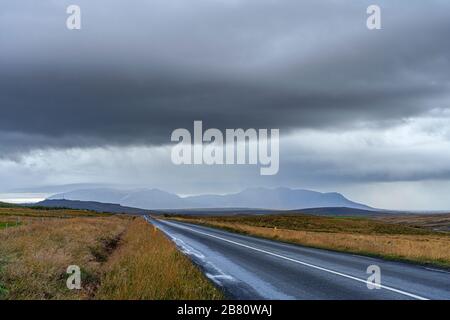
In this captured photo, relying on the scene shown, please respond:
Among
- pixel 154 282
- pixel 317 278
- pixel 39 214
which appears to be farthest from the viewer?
pixel 39 214

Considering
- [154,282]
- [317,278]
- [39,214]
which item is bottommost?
[39,214]

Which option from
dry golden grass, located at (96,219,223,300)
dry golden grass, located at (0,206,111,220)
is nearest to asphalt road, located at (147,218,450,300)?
dry golden grass, located at (96,219,223,300)

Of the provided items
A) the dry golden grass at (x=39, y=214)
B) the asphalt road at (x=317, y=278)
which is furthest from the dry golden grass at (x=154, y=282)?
the dry golden grass at (x=39, y=214)

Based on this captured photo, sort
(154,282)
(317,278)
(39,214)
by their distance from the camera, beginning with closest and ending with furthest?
(154,282) < (317,278) < (39,214)

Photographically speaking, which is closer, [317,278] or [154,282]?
[154,282]

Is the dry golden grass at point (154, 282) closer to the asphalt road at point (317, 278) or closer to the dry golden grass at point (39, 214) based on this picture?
the asphalt road at point (317, 278)

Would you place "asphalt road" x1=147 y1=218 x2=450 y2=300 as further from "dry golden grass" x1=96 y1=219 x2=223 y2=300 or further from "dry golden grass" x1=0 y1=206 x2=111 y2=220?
"dry golden grass" x1=0 y1=206 x2=111 y2=220

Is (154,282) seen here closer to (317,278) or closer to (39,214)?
(317,278)

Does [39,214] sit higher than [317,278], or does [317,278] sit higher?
[317,278]

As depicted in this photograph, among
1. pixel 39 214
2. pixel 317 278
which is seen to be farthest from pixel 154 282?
pixel 39 214

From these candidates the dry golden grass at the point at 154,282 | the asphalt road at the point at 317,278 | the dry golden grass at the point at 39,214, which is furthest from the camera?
the dry golden grass at the point at 39,214

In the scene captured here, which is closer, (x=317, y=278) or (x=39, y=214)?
(x=317, y=278)
